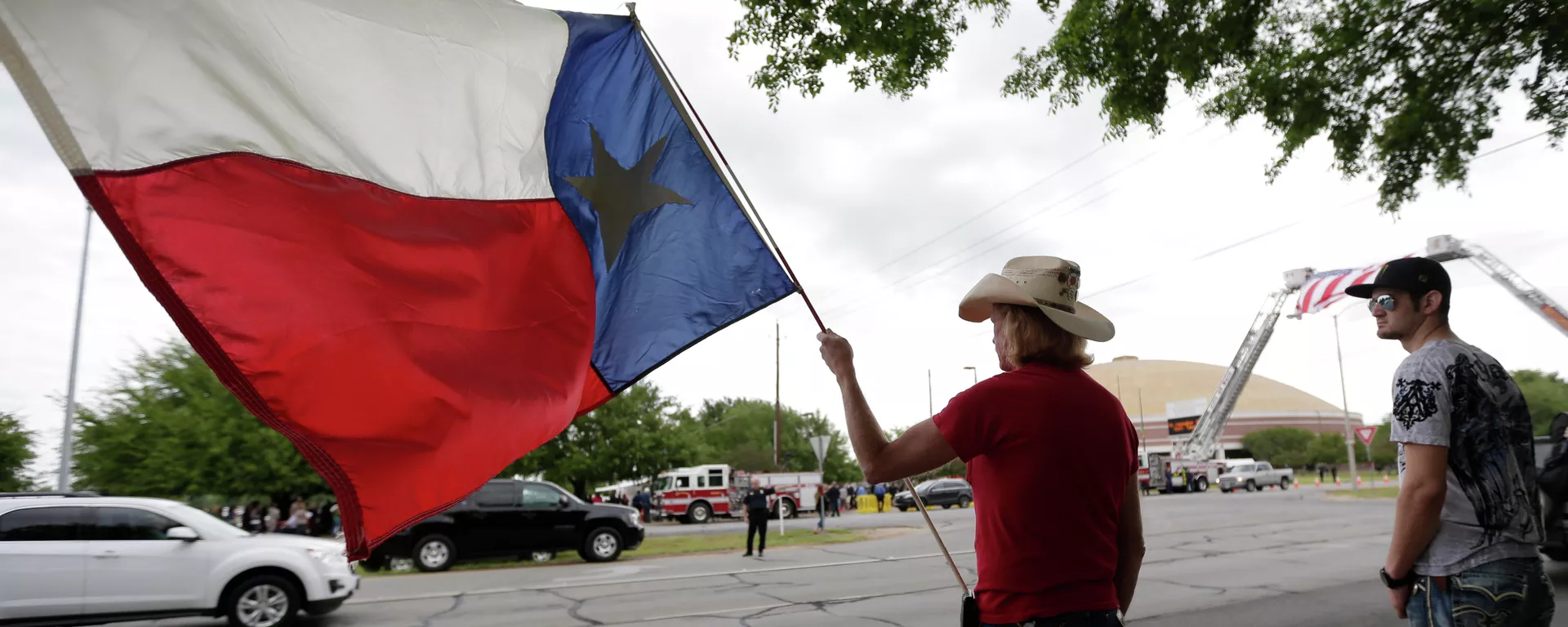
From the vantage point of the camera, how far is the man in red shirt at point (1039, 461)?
229 centimetres

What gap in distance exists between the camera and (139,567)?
9.26 metres

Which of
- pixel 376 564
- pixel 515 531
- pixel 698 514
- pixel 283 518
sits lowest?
pixel 698 514

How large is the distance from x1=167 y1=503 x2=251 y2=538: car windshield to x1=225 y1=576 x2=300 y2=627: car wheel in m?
0.59

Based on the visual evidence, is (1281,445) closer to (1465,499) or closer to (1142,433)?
(1142,433)

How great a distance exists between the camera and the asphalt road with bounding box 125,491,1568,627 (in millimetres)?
9648

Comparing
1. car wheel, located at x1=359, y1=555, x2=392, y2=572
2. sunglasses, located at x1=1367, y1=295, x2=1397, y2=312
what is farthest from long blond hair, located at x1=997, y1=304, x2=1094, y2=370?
car wheel, located at x1=359, y1=555, x2=392, y2=572

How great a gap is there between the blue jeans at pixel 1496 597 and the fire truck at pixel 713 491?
116 feet

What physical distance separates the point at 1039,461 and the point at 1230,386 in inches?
2426

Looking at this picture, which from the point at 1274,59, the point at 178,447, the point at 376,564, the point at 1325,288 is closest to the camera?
the point at 1274,59

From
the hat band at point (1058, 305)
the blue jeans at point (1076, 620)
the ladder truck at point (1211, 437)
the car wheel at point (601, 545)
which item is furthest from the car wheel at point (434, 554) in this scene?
the ladder truck at point (1211, 437)

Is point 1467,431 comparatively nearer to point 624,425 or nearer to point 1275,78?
point 1275,78

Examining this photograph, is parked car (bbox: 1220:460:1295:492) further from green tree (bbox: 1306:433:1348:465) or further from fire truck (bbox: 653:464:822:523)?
green tree (bbox: 1306:433:1348:465)

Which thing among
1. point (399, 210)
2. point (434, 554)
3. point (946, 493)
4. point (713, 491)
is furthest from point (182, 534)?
point (946, 493)

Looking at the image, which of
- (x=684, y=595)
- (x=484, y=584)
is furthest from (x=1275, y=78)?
(x=484, y=584)
